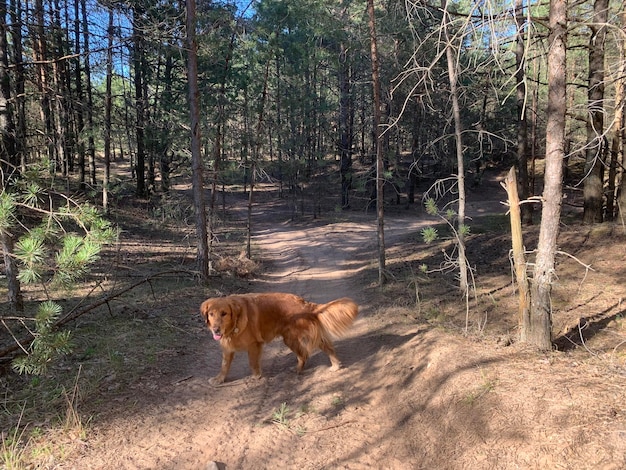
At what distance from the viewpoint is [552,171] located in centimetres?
516

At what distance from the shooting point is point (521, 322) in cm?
568

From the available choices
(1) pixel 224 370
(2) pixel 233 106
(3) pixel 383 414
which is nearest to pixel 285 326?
(1) pixel 224 370

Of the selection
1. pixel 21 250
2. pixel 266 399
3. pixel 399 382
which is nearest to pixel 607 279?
pixel 399 382

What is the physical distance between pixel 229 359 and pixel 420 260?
34.6ft

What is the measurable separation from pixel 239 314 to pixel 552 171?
14.8 ft

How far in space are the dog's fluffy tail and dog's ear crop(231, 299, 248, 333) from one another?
1119 millimetres

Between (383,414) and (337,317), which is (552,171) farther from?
(383,414)

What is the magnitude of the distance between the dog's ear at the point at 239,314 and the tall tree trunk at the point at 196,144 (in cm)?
562

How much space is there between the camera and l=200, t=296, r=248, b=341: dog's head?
5.00 meters

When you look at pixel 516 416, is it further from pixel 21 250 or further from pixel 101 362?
pixel 101 362

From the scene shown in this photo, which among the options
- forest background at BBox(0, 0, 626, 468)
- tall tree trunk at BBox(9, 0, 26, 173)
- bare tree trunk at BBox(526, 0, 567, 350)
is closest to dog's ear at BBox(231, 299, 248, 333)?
forest background at BBox(0, 0, 626, 468)

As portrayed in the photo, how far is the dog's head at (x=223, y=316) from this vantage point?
5.00 metres

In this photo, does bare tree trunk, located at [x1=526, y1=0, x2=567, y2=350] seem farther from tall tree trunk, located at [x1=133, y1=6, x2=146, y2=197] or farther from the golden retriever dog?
tall tree trunk, located at [x1=133, y1=6, x2=146, y2=197]

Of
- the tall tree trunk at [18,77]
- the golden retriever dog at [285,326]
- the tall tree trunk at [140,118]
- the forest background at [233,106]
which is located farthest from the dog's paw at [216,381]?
the tall tree trunk at [140,118]
